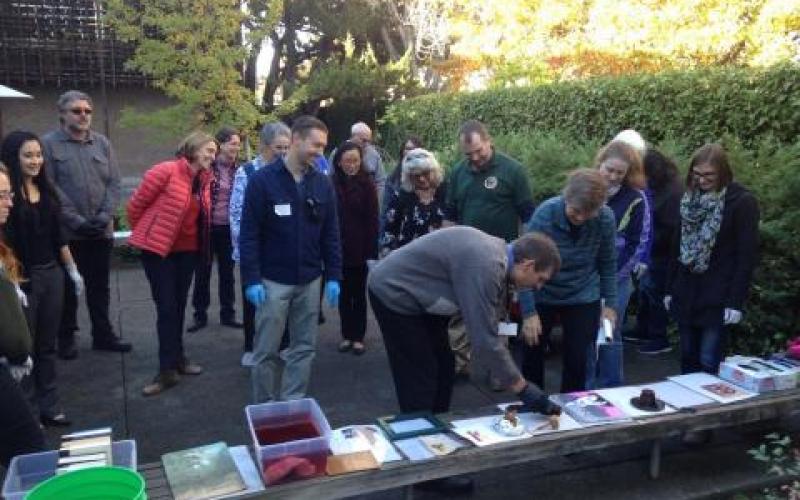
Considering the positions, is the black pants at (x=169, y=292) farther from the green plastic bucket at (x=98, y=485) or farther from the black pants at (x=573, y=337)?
the black pants at (x=573, y=337)

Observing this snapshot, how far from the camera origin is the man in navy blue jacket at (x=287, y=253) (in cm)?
375

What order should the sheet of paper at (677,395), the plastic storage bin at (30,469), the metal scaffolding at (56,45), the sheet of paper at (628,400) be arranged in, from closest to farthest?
the plastic storage bin at (30,469), the sheet of paper at (628,400), the sheet of paper at (677,395), the metal scaffolding at (56,45)

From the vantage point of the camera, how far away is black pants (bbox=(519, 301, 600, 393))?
3.72 m

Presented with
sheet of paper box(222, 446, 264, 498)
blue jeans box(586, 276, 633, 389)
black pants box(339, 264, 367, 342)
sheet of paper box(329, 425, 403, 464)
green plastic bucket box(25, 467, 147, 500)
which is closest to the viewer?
green plastic bucket box(25, 467, 147, 500)

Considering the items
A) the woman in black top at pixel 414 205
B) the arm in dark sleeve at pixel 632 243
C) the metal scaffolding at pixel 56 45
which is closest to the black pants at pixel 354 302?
the woman in black top at pixel 414 205

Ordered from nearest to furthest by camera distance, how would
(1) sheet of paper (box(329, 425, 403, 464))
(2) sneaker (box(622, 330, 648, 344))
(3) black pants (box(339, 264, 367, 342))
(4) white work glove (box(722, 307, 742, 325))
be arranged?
1. (1) sheet of paper (box(329, 425, 403, 464))
2. (4) white work glove (box(722, 307, 742, 325))
3. (3) black pants (box(339, 264, 367, 342))
4. (2) sneaker (box(622, 330, 648, 344))

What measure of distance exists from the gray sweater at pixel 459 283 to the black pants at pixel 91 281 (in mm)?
3003

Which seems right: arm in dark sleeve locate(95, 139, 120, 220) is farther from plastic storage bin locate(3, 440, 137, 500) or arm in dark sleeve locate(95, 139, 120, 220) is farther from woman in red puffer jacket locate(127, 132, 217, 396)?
plastic storage bin locate(3, 440, 137, 500)

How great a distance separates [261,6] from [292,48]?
19.9 ft

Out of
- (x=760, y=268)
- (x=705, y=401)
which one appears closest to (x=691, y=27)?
(x=760, y=268)

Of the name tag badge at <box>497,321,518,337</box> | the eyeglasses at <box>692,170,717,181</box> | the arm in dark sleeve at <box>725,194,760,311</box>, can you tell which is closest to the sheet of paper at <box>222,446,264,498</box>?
the name tag badge at <box>497,321,518,337</box>

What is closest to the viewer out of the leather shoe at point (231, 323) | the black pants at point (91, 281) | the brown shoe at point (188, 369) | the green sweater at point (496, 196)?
the green sweater at point (496, 196)

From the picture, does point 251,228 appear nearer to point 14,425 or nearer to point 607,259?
point 14,425

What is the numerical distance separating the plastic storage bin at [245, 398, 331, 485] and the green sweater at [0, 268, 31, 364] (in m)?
0.97
